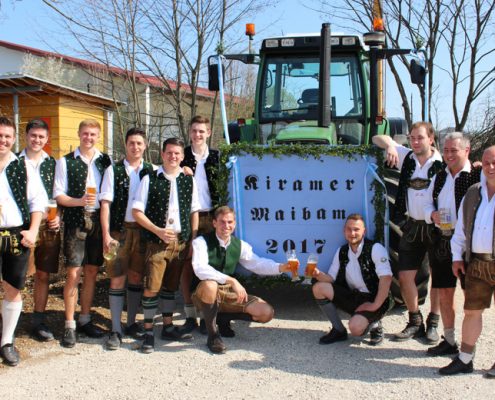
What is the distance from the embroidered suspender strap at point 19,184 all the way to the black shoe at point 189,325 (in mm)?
1691

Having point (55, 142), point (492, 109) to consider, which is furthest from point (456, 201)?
point (55, 142)

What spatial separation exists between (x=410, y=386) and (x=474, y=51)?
400 inches

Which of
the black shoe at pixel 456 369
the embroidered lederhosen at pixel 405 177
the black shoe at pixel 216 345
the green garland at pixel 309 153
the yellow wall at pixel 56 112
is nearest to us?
the black shoe at pixel 456 369

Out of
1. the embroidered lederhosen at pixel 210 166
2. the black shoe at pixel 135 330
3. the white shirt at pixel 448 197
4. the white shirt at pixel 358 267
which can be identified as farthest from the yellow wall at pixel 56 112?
the white shirt at pixel 448 197

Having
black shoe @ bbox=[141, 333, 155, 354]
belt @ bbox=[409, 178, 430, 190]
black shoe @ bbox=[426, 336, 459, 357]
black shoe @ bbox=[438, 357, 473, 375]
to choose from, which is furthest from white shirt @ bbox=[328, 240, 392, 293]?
black shoe @ bbox=[141, 333, 155, 354]

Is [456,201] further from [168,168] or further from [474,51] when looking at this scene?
[474,51]

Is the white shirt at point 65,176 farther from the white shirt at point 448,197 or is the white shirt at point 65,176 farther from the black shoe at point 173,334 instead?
the white shirt at point 448,197

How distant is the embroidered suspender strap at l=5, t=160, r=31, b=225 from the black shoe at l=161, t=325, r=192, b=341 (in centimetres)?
154

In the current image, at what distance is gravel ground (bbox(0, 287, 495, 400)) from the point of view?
13.7 feet

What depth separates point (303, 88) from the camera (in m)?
7.35

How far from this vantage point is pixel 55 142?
48.3ft

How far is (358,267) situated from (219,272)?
125 cm

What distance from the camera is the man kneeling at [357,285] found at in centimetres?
519

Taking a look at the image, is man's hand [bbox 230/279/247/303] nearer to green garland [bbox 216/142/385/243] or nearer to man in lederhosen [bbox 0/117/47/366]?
green garland [bbox 216/142/385/243]
